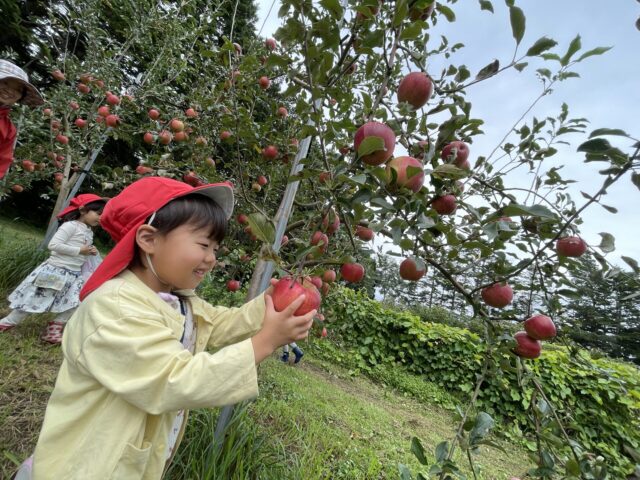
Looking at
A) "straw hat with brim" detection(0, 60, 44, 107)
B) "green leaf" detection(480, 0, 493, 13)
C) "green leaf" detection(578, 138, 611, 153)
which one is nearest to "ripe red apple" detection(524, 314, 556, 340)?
"green leaf" detection(578, 138, 611, 153)

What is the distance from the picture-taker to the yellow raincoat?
2.49ft

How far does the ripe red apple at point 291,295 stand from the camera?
88cm

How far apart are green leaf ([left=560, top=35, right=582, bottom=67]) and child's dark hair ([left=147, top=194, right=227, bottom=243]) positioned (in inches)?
41.7

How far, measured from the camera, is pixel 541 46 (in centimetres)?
84

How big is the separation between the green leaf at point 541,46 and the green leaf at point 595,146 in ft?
1.06

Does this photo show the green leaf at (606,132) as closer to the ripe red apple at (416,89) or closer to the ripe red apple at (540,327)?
the ripe red apple at (416,89)

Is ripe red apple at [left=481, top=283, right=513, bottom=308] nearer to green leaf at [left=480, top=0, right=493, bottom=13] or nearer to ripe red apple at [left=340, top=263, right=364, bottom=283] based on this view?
ripe red apple at [left=340, top=263, right=364, bottom=283]

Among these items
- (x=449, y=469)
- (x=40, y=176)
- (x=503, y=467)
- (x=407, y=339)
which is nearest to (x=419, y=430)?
(x=503, y=467)

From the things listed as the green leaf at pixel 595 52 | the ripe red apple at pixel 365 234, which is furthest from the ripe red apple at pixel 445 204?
the ripe red apple at pixel 365 234

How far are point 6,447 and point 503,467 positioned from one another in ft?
13.3

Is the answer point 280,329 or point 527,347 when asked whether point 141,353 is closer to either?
point 280,329

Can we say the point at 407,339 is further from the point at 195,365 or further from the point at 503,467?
the point at 195,365

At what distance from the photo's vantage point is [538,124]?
49.8 inches

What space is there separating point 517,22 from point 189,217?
0.98 m
